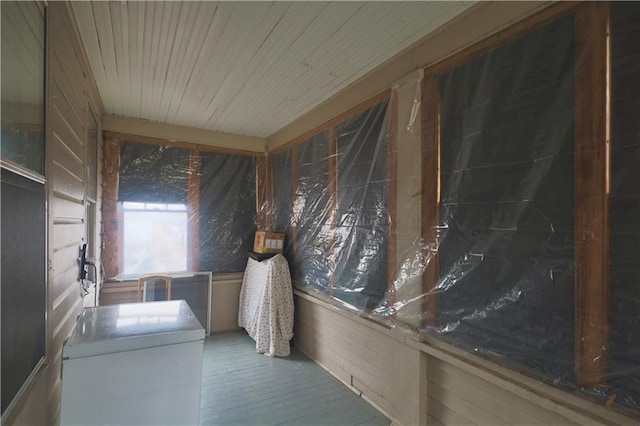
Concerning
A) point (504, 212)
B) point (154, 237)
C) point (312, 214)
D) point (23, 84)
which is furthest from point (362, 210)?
point (154, 237)

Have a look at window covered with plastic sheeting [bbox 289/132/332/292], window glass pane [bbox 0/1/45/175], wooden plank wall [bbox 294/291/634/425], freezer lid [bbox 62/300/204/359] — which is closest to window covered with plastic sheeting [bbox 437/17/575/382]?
wooden plank wall [bbox 294/291/634/425]

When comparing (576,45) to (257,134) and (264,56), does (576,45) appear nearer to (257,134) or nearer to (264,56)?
(264,56)

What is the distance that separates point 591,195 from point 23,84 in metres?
2.17

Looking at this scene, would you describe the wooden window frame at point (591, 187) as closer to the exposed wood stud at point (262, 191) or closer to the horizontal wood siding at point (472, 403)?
the horizontal wood siding at point (472, 403)

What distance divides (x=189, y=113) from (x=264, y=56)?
5.29 feet

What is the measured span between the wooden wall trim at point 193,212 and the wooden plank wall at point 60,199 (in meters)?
1.72

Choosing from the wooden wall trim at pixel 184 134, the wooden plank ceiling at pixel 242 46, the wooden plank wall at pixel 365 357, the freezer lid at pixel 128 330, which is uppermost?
the wooden plank ceiling at pixel 242 46

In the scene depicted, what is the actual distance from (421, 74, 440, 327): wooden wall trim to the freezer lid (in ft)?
4.29

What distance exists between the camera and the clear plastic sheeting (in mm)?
1187

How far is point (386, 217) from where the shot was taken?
2.27 meters

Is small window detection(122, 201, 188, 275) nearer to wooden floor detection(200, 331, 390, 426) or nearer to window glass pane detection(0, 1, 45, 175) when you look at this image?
wooden floor detection(200, 331, 390, 426)

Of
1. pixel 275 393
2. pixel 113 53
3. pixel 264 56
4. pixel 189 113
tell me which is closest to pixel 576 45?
pixel 264 56

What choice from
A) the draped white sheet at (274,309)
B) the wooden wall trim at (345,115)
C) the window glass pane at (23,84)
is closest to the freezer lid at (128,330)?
the window glass pane at (23,84)

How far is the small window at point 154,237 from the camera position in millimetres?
→ 3676
